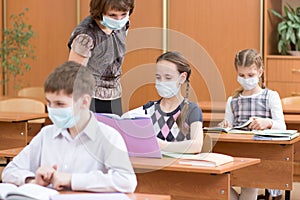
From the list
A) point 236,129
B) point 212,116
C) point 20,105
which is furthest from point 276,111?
point 20,105

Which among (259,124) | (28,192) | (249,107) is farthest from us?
(249,107)

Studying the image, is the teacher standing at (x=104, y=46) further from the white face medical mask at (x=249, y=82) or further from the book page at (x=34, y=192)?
the white face medical mask at (x=249, y=82)

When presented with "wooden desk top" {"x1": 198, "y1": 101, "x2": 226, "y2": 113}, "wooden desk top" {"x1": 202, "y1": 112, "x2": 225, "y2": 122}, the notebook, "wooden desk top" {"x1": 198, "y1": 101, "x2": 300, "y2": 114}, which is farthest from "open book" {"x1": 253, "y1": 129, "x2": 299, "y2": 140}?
"wooden desk top" {"x1": 198, "y1": 101, "x2": 226, "y2": 113}

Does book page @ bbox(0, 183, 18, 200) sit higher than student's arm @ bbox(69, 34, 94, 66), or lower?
lower

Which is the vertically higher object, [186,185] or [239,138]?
[239,138]

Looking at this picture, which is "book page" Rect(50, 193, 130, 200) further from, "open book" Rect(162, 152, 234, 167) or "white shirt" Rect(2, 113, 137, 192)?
"open book" Rect(162, 152, 234, 167)

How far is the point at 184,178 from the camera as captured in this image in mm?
3232

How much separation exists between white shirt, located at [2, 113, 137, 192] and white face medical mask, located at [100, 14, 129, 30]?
2.73ft

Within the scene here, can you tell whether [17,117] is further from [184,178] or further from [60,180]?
[60,180]

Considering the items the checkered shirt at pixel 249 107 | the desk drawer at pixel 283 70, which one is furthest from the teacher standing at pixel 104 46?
the desk drawer at pixel 283 70

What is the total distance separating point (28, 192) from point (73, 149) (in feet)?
1.05

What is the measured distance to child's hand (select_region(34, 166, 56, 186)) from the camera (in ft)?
7.64

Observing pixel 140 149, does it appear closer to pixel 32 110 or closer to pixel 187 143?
pixel 187 143

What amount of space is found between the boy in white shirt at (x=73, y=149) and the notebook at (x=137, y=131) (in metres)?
0.46
